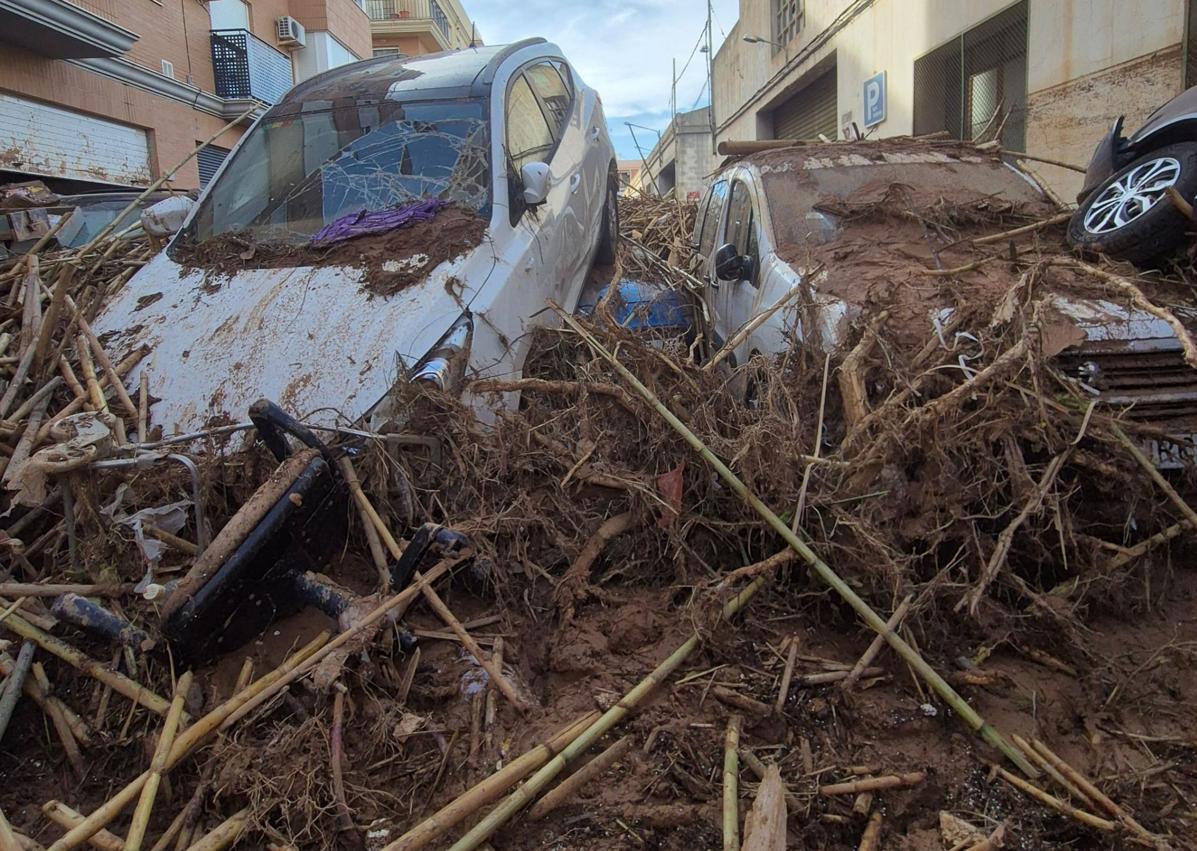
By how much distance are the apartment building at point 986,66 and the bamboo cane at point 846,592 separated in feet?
16.3

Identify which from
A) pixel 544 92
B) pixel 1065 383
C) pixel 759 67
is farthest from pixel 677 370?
pixel 759 67

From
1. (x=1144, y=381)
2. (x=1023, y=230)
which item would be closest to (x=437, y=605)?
(x=1144, y=381)

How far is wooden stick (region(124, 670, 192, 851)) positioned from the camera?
213cm

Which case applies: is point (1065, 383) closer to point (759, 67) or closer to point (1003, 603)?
point (1003, 603)

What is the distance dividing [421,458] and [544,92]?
155 inches

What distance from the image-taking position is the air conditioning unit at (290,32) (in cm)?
2498

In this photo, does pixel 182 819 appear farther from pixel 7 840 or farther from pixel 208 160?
pixel 208 160

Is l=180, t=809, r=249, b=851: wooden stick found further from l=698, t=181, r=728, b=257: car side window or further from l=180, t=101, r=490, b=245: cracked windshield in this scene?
l=698, t=181, r=728, b=257: car side window

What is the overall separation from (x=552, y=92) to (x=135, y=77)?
15359mm

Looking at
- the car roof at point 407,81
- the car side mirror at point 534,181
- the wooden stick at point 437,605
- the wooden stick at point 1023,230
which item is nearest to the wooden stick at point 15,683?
the wooden stick at point 437,605

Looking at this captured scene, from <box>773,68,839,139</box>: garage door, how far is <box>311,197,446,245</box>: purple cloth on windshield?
13.5 meters

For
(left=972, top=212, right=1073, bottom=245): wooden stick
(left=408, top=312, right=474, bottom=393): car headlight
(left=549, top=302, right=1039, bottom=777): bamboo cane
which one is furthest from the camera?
(left=972, top=212, right=1073, bottom=245): wooden stick

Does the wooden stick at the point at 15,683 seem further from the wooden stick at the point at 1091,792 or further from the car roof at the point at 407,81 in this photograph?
the car roof at the point at 407,81

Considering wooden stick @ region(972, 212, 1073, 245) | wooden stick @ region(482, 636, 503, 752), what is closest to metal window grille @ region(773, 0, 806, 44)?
wooden stick @ region(972, 212, 1073, 245)
